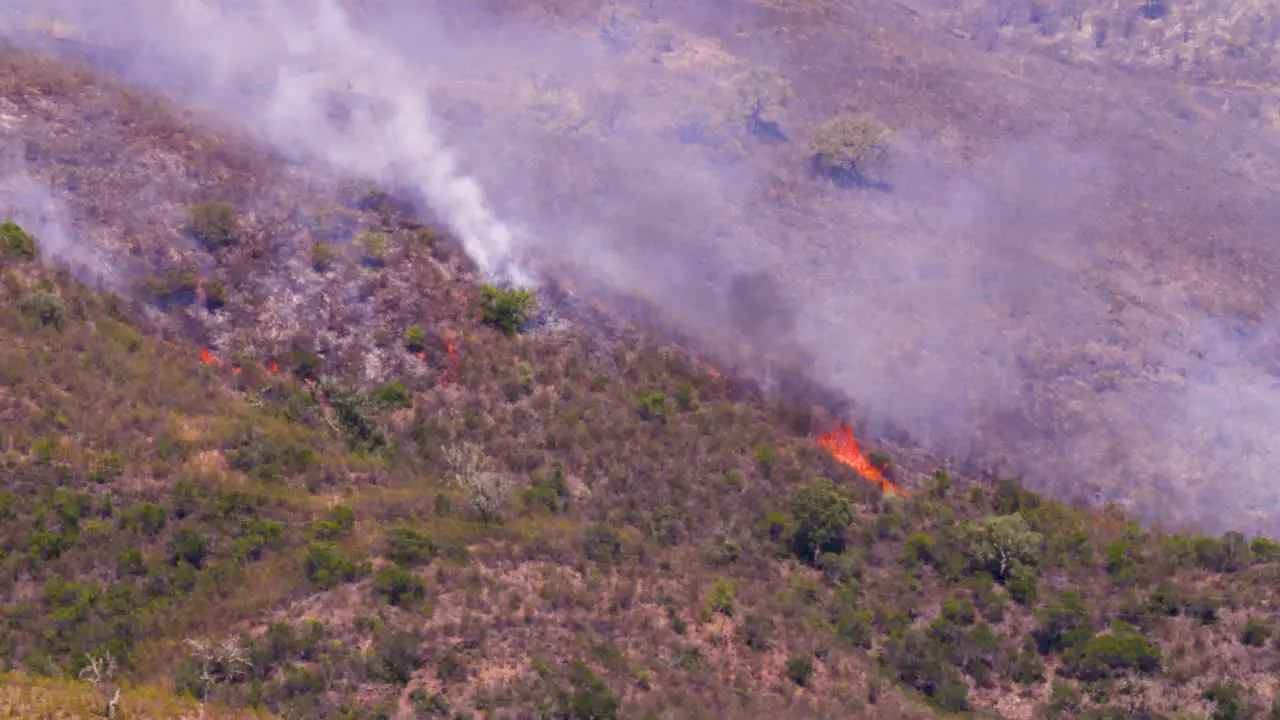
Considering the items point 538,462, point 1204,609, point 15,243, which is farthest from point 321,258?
point 1204,609

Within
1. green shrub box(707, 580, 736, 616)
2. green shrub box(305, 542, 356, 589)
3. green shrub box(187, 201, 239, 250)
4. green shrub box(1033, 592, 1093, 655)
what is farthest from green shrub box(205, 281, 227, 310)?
green shrub box(1033, 592, 1093, 655)

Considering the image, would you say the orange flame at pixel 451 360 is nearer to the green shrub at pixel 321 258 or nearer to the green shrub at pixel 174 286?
the green shrub at pixel 321 258

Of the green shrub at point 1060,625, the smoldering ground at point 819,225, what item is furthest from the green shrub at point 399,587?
the green shrub at point 1060,625

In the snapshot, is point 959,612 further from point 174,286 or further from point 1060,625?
point 174,286

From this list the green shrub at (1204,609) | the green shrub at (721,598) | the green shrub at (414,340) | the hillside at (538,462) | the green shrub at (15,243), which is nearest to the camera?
the hillside at (538,462)

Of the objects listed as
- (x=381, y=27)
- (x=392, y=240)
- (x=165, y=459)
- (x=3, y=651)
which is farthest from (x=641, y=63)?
(x=3, y=651)

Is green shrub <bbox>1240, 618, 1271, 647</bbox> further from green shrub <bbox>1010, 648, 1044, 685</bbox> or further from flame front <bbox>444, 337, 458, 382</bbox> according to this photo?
flame front <bbox>444, 337, 458, 382</bbox>
